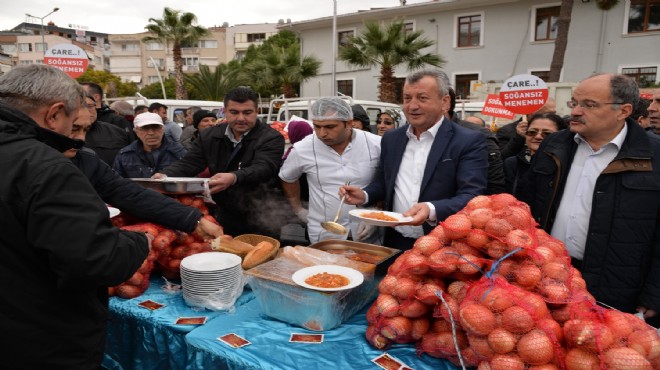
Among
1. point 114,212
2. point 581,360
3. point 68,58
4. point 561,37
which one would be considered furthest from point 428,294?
point 561,37

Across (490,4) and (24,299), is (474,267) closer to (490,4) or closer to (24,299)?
(24,299)

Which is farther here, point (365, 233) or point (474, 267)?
point (365, 233)

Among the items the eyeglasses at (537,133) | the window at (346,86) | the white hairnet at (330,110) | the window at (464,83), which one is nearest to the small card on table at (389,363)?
the white hairnet at (330,110)

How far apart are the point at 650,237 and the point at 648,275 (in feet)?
0.63

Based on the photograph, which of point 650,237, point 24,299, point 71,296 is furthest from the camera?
point 650,237

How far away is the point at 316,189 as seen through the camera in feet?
10.8

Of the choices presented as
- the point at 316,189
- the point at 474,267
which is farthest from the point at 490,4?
the point at 474,267

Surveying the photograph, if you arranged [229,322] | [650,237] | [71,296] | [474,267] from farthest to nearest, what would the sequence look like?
[650,237] → [229,322] → [474,267] → [71,296]

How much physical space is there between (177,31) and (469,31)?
1793 centimetres

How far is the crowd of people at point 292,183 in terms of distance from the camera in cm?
138

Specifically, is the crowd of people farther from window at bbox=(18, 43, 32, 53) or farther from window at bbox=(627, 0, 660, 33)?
window at bbox=(18, 43, 32, 53)

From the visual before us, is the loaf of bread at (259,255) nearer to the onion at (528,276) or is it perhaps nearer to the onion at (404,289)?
the onion at (404,289)

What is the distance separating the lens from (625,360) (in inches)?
50.4

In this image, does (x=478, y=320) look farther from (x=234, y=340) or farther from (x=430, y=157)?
(x=430, y=157)
